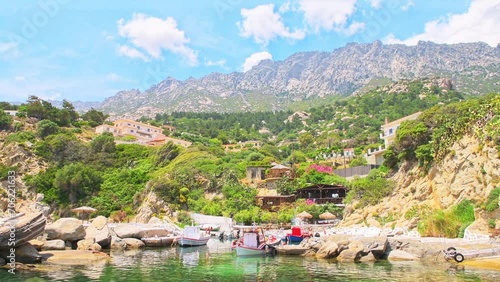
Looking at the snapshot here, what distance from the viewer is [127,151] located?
70.1 metres

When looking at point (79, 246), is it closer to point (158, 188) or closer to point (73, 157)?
point (158, 188)

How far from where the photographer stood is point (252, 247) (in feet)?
85.9

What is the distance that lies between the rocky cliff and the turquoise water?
28.9 feet

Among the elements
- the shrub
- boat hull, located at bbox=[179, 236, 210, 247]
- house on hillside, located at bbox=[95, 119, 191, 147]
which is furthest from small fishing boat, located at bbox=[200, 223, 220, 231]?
house on hillside, located at bbox=[95, 119, 191, 147]

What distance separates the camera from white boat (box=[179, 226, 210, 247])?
32594 millimetres

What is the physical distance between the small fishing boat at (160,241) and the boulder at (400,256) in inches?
687

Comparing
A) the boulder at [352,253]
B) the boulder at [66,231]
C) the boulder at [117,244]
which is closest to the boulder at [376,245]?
the boulder at [352,253]

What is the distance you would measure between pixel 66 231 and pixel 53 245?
7.96 feet

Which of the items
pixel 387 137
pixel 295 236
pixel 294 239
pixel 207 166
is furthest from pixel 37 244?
pixel 387 137

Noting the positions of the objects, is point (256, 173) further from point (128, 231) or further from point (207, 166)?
point (128, 231)

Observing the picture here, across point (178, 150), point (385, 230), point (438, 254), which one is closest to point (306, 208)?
point (385, 230)

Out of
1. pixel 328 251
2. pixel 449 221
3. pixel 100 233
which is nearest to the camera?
pixel 328 251

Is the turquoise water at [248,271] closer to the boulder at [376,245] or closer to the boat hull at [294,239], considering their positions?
the boulder at [376,245]

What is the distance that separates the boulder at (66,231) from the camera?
26781 millimetres
